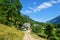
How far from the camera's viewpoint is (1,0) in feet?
172

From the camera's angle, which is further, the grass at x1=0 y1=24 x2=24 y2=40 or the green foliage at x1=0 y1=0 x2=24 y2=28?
the green foliage at x1=0 y1=0 x2=24 y2=28

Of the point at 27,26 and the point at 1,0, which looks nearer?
the point at 1,0

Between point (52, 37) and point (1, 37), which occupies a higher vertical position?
point (52, 37)

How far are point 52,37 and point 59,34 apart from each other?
688 inches

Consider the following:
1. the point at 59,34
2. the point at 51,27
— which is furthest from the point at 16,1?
the point at 59,34

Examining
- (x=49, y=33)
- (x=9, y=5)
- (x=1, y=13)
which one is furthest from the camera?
(x=49, y=33)

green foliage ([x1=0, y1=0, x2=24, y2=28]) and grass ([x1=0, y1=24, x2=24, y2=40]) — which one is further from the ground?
green foliage ([x1=0, y1=0, x2=24, y2=28])

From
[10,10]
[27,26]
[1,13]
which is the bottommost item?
[1,13]

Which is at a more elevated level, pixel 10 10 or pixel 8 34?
pixel 10 10

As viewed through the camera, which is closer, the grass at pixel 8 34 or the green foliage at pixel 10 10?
the grass at pixel 8 34

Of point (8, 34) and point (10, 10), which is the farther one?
point (10, 10)

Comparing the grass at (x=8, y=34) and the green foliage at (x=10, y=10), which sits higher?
the green foliage at (x=10, y=10)

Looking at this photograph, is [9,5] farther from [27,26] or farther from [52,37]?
[27,26]

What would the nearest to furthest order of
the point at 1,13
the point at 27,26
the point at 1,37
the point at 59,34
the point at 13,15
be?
the point at 1,37 < the point at 1,13 < the point at 13,15 < the point at 59,34 < the point at 27,26
